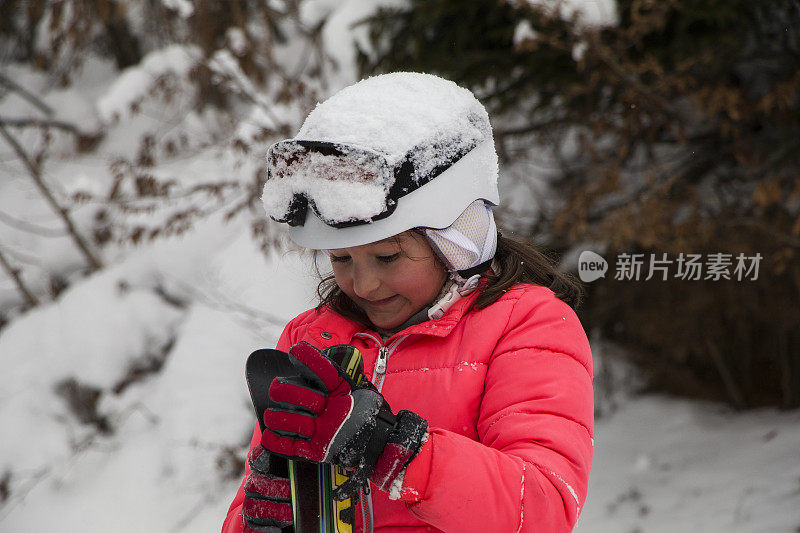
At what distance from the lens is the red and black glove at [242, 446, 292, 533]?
3.92 ft

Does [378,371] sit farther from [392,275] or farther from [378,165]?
[378,165]

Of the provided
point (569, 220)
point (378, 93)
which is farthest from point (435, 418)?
point (569, 220)

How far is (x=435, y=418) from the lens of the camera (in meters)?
1.29

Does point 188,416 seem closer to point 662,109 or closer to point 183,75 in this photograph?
point 183,75

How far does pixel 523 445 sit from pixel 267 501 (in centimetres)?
48

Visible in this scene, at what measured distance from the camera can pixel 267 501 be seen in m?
1.20

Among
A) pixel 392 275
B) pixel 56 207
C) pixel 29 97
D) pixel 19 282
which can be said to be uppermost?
pixel 392 275

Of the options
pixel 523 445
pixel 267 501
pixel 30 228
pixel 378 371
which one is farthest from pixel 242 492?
pixel 30 228

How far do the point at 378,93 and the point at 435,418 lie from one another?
2.21ft
